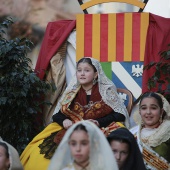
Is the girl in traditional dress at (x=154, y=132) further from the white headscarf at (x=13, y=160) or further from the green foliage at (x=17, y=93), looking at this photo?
the green foliage at (x=17, y=93)

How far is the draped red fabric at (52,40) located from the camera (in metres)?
7.16

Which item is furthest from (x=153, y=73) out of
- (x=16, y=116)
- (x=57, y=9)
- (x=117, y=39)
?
(x=57, y=9)

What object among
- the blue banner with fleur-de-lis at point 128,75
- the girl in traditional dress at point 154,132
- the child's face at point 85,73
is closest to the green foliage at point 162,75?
the blue banner with fleur-de-lis at point 128,75

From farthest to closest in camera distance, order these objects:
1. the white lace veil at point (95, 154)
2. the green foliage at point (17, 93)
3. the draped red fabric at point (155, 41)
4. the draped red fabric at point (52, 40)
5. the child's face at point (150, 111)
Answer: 1. the draped red fabric at point (52, 40)
2. the draped red fabric at point (155, 41)
3. the green foliage at point (17, 93)
4. the child's face at point (150, 111)
5. the white lace veil at point (95, 154)

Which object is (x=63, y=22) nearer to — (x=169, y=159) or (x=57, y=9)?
(x=57, y=9)

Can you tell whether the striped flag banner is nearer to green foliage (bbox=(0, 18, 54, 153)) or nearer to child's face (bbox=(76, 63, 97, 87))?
green foliage (bbox=(0, 18, 54, 153))

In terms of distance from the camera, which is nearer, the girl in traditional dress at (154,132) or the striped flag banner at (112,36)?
the girl in traditional dress at (154,132)

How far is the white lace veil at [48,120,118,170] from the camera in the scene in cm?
391

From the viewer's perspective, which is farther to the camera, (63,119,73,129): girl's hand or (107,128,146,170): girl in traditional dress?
(63,119,73,129): girl's hand

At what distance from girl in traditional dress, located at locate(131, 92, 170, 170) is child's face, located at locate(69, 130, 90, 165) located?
1.41 metres

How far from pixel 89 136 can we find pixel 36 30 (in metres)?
5.11

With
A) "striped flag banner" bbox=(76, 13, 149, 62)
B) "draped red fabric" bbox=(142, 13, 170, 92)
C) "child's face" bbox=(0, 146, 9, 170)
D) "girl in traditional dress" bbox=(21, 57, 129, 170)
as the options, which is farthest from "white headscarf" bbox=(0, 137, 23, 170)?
"striped flag banner" bbox=(76, 13, 149, 62)

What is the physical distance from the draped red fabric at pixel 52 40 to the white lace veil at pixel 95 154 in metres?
3.11

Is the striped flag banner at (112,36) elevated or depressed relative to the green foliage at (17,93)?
elevated
